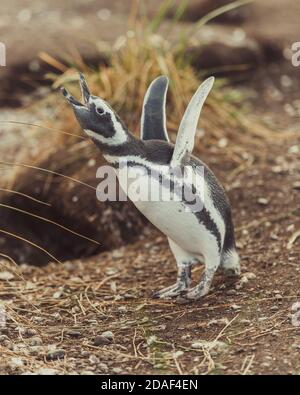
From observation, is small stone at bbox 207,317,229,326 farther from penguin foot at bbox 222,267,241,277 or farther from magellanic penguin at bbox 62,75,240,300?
penguin foot at bbox 222,267,241,277

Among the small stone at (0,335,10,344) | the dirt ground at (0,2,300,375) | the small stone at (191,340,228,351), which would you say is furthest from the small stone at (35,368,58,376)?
the small stone at (191,340,228,351)

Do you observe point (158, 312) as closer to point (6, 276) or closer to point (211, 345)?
point (211, 345)

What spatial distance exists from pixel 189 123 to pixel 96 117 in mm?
241

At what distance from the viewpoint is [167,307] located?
2.59m

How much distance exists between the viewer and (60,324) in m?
2.54

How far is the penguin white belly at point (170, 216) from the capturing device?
240cm

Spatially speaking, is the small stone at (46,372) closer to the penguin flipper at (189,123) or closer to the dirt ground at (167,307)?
the dirt ground at (167,307)

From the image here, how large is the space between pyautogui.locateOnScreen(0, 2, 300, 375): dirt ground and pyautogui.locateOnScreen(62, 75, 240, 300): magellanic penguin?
10cm

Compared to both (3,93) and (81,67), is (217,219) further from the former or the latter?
(3,93)

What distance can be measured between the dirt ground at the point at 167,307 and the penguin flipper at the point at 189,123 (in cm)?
44

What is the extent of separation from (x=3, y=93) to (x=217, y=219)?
226 centimetres

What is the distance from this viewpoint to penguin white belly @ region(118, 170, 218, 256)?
2398 millimetres

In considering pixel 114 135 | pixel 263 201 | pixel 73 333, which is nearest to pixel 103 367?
pixel 73 333
